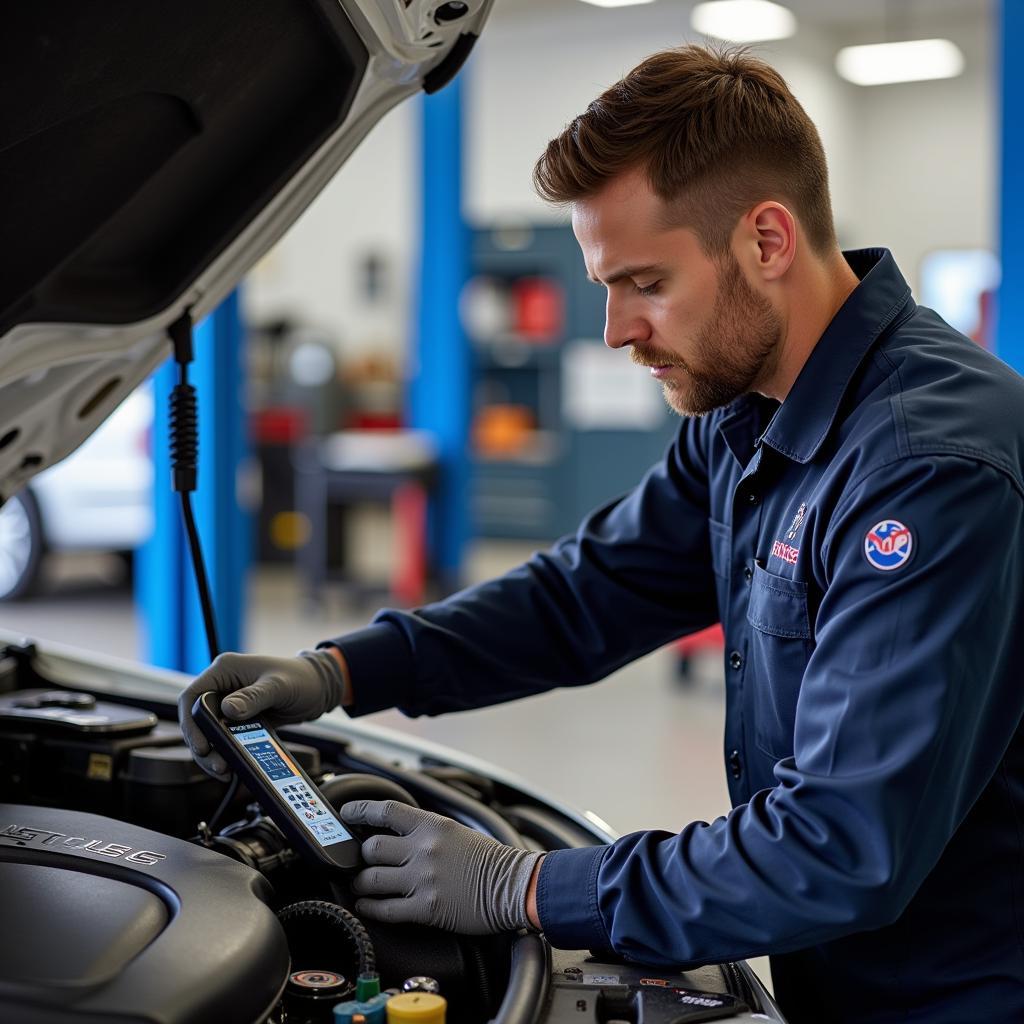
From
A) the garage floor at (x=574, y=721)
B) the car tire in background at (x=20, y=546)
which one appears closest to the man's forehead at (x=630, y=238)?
the garage floor at (x=574, y=721)

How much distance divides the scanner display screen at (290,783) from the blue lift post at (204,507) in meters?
2.61

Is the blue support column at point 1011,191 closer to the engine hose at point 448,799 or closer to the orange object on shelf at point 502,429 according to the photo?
the engine hose at point 448,799

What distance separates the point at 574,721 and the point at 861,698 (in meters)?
3.60

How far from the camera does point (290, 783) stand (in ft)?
3.92

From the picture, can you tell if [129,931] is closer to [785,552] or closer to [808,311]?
[785,552]

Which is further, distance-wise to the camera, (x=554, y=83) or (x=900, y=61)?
(x=554, y=83)

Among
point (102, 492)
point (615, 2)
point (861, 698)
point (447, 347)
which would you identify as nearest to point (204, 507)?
point (102, 492)

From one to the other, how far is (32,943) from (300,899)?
350mm

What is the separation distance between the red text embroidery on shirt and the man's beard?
0.16 meters

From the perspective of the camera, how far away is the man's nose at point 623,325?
4.13ft

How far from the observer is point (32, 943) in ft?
2.90

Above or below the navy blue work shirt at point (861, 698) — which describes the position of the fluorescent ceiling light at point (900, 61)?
above

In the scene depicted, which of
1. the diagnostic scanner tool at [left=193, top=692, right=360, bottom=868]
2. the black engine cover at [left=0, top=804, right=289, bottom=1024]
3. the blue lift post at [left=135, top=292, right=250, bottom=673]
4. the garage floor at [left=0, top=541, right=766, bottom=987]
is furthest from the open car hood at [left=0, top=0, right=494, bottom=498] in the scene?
the blue lift post at [left=135, top=292, right=250, bottom=673]

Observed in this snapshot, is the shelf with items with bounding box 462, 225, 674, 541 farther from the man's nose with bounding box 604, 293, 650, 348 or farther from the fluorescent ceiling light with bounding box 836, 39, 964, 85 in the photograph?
the man's nose with bounding box 604, 293, 650, 348
